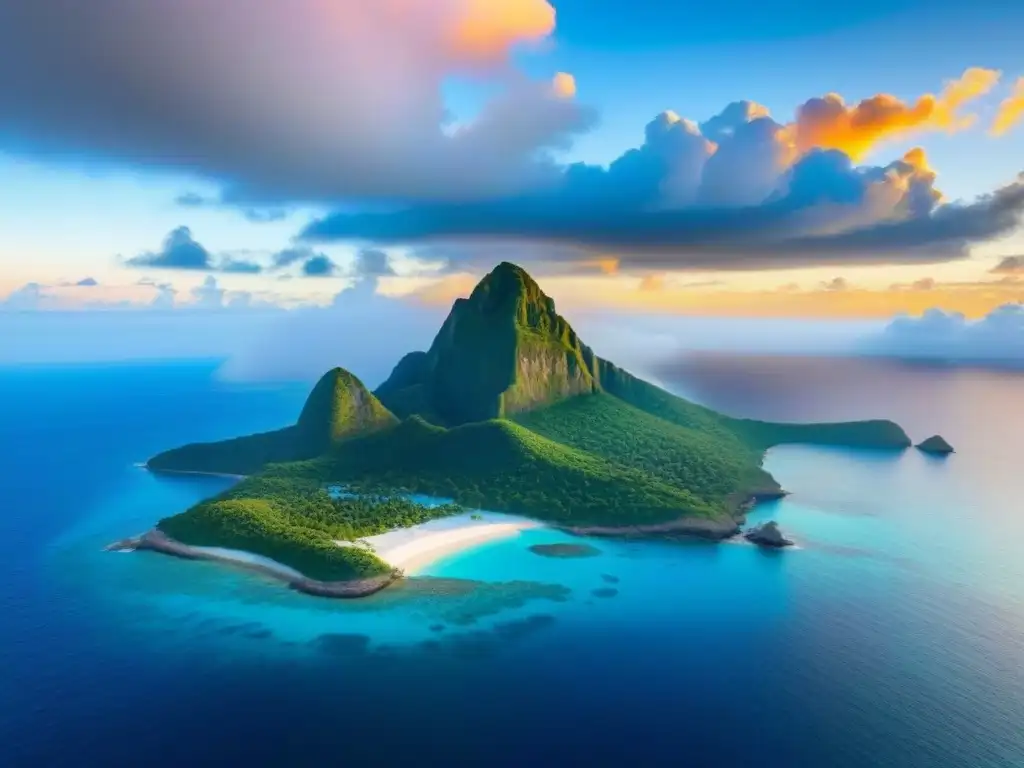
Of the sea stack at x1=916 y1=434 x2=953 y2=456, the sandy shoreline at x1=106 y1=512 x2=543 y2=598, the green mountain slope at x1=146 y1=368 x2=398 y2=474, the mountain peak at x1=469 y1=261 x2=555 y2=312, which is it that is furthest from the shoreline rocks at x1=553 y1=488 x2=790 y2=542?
the sea stack at x1=916 y1=434 x2=953 y2=456

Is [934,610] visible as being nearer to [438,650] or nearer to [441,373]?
[438,650]

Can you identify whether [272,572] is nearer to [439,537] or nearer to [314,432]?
[439,537]

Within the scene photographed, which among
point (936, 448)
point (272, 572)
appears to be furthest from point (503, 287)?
point (936, 448)

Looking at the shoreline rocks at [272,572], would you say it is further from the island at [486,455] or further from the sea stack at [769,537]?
the sea stack at [769,537]

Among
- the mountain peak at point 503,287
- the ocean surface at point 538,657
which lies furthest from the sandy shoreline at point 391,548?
the mountain peak at point 503,287

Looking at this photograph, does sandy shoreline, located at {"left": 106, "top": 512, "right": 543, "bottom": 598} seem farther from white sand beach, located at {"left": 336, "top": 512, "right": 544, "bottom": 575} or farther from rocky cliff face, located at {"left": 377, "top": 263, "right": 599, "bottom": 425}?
rocky cliff face, located at {"left": 377, "top": 263, "right": 599, "bottom": 425}
